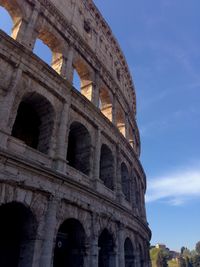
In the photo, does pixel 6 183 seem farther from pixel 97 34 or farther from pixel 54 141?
pixel 97 34

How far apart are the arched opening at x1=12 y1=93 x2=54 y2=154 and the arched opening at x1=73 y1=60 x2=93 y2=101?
4.16 metres

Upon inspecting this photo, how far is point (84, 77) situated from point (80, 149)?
4841mm

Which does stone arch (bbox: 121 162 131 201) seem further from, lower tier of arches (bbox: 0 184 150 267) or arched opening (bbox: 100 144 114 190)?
lower tier of arches (bbox: 0 184 150 267)

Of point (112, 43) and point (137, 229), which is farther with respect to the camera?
point (112, 43)

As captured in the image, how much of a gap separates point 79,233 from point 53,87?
237 inches

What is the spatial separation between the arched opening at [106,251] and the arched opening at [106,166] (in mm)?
2618

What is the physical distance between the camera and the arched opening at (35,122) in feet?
33.9

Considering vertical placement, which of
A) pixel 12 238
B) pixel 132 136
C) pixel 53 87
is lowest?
pixel 12 238

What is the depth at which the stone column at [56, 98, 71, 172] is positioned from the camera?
9.71m

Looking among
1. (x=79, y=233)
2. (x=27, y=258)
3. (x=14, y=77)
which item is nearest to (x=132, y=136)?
(x=79, y=233)

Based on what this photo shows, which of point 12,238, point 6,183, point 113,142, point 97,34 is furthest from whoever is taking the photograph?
point 97,34

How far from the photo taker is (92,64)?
15117 millimetres

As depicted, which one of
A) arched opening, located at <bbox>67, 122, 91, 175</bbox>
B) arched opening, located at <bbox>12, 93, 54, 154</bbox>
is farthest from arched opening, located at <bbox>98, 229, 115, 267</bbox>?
arched opening, located at <bbox>12, 93, 54, 154</bbox>

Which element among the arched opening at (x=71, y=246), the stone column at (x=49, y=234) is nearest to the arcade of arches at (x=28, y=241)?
the arched opening at (x=71, y=246)
